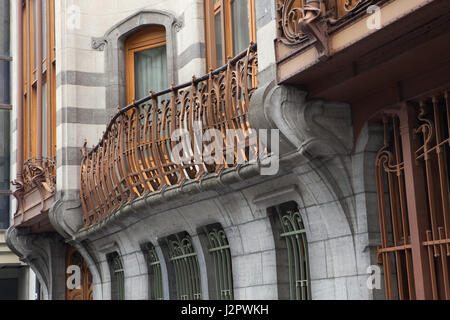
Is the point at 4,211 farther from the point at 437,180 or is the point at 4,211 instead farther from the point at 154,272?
the point at 437,180

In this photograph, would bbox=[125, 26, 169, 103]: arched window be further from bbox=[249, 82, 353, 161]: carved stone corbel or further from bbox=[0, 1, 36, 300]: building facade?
bbox=[0, 1, 36, 300]: building facade

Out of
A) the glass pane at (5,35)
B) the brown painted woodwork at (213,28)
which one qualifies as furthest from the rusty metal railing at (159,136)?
the glass pane at (5,35)

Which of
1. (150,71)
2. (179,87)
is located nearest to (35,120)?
(150,71)

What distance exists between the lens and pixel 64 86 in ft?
49.1

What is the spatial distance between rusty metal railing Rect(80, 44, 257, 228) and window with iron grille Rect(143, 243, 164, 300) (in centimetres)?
87

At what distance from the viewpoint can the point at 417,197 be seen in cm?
765

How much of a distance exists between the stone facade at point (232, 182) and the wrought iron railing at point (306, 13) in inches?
10.2

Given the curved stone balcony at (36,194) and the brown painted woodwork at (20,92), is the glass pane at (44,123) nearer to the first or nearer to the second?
the curved stone balcony at (36,194)

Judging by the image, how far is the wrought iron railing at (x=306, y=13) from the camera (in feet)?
23.9

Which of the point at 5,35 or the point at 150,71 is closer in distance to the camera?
the point at 150,71

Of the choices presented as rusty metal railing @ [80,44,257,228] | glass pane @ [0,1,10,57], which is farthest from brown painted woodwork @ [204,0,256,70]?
glass pane @ [0,1,10,57]

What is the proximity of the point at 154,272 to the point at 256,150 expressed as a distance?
462 centimetres

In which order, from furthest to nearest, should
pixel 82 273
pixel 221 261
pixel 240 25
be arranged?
1. pixel 82 273
2. pixel 240 25
3. pixel 221 261

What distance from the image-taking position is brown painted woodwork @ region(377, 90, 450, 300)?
741cm
